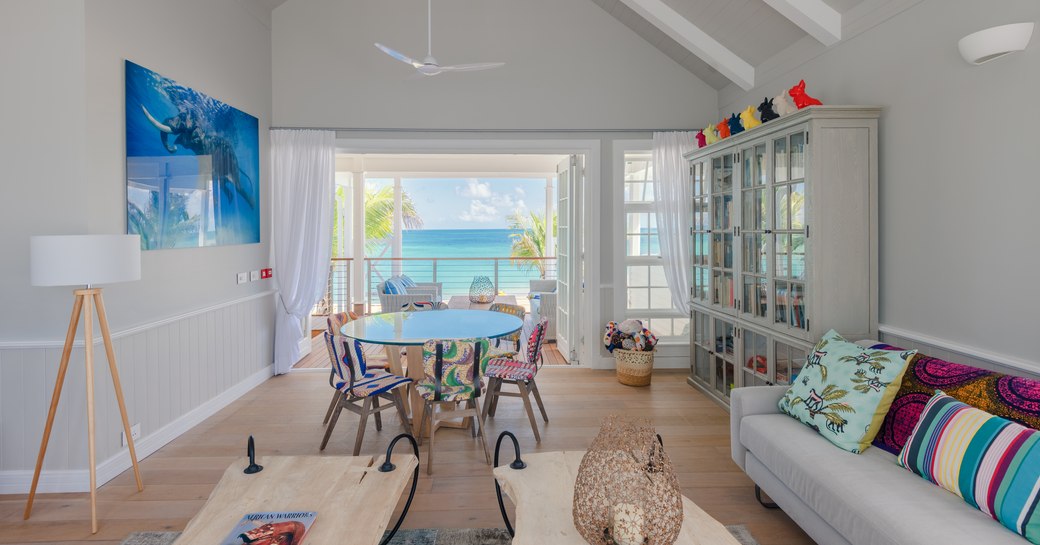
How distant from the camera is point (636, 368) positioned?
4844mm

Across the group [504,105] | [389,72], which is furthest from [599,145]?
[389,72]

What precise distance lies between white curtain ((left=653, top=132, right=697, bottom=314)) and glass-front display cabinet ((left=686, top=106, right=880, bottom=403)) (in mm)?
731

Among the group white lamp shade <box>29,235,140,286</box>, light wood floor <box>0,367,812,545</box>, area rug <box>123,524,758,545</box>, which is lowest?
area rug <box>123,524,758,545</box>

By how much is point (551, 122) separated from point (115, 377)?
12.9ft

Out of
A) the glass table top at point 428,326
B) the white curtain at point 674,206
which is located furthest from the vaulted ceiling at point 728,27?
the glass table top at point 428,326

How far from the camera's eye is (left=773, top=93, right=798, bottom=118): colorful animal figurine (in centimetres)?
337

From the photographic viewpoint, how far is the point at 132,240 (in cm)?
268

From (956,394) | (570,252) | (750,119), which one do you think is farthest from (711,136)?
(956,394)

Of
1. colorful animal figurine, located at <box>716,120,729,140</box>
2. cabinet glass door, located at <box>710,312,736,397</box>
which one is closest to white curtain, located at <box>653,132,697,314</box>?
cabinet glass door, located at <box>710,312,736,397</box>

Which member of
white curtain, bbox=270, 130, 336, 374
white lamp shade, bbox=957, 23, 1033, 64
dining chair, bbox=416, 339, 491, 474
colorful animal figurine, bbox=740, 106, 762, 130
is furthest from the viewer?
white curtain, bbox=270, 130, 336, 374

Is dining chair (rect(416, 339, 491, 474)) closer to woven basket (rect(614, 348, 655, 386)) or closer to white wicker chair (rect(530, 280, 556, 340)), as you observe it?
woven basket (rect(614, 348, 655, 386))

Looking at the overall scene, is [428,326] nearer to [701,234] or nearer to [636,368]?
[636,368]

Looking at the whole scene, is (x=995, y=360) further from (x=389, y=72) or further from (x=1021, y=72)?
(x=389, y=72)

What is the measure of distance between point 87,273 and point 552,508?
88.6 inches
